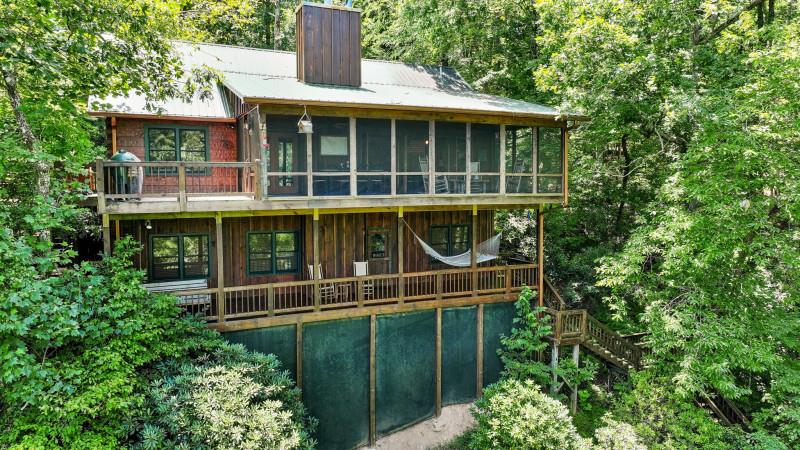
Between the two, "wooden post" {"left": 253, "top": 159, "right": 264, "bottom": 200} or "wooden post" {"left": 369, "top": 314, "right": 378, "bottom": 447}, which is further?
"wooden post" {"left": 369, "top": 314, "right": 378, "bottom": 447}

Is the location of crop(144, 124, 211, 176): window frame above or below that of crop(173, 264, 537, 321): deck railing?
above

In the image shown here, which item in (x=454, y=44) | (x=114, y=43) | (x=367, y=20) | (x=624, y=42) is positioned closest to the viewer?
(x=114, y=43)

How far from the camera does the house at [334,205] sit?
10.4 m

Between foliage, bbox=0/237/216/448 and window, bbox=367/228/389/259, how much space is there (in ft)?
19.1

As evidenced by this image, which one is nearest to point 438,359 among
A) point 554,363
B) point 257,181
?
point 554,363

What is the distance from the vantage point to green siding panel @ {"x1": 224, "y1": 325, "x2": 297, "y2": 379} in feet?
34.2

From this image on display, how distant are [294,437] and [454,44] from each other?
56.2 ft

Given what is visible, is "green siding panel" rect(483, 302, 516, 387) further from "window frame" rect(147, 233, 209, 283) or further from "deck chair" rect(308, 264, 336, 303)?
"window frame" rect(147, 233, 209, 283)

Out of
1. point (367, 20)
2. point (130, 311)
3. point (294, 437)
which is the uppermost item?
point (367, 20)

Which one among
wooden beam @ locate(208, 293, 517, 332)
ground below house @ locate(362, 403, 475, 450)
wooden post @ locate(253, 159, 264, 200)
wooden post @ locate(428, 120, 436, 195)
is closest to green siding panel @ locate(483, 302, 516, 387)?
wooden beam @ locate(208, 293, 517, 332)

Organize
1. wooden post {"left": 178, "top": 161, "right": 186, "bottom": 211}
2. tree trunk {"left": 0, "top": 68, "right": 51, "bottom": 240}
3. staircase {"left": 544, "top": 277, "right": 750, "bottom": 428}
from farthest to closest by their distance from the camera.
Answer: staircase {"left": 544, "top": 277, "right": 750, "bottom": 428} < wooden post {"left": 178, "top": 161, "right": 186, "bottom": 211} < tree trunk {"left": 0, "top": 68, "right": 51, "bottom": 240}

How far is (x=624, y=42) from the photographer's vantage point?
496 inches

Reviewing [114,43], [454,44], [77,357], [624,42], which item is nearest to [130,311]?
[77,357]

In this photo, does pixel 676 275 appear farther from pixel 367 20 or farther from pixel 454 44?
pixel 367 20
